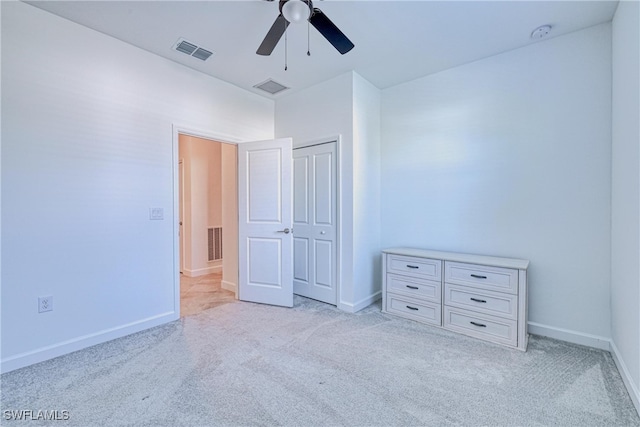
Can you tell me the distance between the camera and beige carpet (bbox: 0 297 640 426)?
1.64m

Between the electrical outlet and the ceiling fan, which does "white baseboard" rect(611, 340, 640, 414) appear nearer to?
the ceiling fan

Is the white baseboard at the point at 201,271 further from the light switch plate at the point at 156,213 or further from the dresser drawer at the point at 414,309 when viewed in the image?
the dresser drawer at the point at 414,309

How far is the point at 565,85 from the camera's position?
2545mm

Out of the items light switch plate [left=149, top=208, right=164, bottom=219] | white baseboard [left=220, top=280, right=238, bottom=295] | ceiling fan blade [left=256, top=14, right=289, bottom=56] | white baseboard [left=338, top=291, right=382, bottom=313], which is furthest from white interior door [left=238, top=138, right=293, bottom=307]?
ceiling fan blade [left=256, top=14, right=289, bottom=56]

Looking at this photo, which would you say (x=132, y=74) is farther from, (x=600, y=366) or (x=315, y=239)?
(x=600, y=366)

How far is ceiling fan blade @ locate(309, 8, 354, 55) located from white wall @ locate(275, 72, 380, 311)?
1.25m

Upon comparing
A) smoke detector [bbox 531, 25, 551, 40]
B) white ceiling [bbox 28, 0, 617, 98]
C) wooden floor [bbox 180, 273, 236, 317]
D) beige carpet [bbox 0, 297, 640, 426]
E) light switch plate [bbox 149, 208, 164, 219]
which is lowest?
beige carpet [bbox 0, 297, 640, 426]

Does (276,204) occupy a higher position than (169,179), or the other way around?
(169,179)

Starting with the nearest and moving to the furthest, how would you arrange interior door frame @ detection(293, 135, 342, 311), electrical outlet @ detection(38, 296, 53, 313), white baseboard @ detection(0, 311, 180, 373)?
white baseboard @ detection(0, 311, 180, 373)
electrical outlet @ detection(38, 296, 53, 313)
interior door frame @ detection(293, 135, 342, 311)

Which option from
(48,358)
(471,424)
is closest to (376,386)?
(471,424)

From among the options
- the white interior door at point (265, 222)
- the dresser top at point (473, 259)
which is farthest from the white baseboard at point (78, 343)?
the dresser top at point (473, 259)

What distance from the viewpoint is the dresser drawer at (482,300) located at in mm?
2438

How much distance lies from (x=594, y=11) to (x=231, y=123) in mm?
3575

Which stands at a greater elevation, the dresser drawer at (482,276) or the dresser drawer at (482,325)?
the dresser drawer at (482,276)
